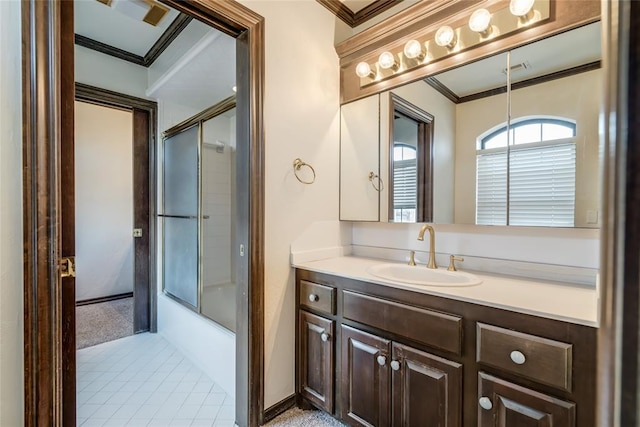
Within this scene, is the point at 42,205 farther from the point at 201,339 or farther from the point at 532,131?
the point at 532,131

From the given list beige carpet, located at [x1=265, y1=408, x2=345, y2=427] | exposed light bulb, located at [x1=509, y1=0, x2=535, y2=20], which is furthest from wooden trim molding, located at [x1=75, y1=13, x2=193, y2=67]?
beige carpet, located at [x1=265, y1=408, x2=345, y2=427]

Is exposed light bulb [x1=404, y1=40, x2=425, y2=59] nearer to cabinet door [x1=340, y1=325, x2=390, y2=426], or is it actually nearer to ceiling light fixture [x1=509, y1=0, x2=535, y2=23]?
ceiling light fixture [x1=509, y1=0, x2=535, y2=23]

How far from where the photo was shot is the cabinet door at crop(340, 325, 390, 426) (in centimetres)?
134

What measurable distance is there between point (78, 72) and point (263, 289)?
245cm

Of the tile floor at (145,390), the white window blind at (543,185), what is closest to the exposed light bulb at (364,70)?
the white window blind at (543,185)

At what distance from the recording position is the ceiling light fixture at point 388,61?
5.75ft

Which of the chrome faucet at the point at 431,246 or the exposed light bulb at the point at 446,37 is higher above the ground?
the exposed light bulb at the point at 446,37

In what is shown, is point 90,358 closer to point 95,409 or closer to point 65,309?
point 95,409

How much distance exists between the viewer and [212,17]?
4.55ft

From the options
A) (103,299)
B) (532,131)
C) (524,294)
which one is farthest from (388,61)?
(103,299)

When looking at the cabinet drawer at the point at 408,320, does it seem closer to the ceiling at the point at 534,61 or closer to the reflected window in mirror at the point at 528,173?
the reflected window in mirror at the point at 528,173

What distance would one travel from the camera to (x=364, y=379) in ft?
4.60

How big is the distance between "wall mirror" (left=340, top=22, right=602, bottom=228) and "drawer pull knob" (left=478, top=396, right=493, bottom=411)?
792 mm

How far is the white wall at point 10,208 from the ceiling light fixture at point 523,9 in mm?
1889
